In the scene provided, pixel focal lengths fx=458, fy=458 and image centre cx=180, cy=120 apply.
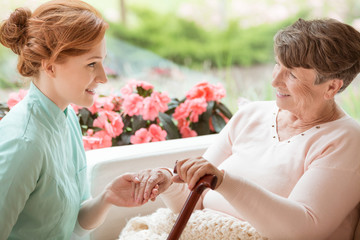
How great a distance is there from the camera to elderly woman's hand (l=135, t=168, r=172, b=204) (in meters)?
1.58

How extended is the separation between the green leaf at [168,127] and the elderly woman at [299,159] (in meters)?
0.76

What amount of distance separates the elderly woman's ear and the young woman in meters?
0.78

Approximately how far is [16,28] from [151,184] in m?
0.67

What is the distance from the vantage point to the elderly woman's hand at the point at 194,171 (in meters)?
1.42

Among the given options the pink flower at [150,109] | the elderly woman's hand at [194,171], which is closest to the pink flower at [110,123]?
the pink flower at [150,109]

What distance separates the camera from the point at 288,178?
159cm

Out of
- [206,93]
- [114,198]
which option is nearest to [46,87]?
[114,198]

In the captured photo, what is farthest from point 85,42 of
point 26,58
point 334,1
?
point 334,1

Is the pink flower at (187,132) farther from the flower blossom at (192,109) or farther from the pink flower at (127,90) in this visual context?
the pink flower at (127,90)

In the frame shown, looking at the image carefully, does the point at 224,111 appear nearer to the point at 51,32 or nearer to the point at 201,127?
the point at 201,127

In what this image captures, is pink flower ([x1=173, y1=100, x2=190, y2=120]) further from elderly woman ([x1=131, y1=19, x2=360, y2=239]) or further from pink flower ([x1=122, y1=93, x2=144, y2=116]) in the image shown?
elderly woman ([x1=131, y1=19, x2=360, y2=239])

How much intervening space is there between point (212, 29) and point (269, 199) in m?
4.24

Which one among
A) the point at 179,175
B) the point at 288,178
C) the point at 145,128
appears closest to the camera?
the point at 179,175

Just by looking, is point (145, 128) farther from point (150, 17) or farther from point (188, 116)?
point (150, 17)
